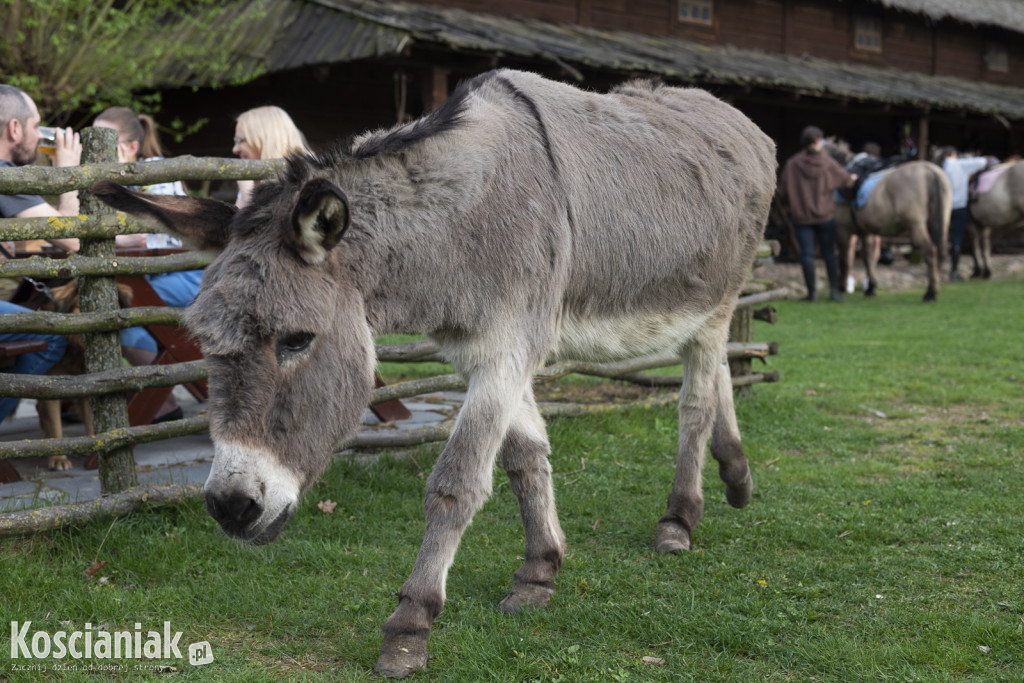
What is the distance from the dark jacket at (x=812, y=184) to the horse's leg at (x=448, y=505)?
37.1 ft

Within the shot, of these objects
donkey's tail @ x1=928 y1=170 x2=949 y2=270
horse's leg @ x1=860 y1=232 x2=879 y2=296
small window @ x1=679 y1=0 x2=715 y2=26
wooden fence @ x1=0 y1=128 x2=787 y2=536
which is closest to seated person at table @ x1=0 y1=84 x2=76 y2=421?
wooden fence @ x1=0 y1=128 x2=787 y2=536

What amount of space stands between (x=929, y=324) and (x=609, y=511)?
7848 millimetres

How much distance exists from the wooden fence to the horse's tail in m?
12.2

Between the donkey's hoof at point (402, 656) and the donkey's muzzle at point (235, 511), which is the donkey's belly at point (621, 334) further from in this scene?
the donkey's muzzle at point (235, 511)

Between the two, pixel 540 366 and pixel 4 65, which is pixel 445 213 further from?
pixel 4 65

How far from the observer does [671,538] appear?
383 cm

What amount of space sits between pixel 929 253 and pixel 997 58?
15.0m

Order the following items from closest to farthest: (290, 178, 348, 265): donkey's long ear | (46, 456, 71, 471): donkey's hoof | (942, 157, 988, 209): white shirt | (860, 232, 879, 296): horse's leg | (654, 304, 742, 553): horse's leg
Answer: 1. (290, 178, 348, 265): donkey's long ear
2. (654, 304, 742, 553): horse's leg
3. (46, 456, 71, 471): donkey's hoof
4. (860, 232, 879, 296): horse's leg
5. (942, 157, 988, 209): white shirt

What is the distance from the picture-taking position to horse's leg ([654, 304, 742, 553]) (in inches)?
154

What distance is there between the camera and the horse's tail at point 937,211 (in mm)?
13727

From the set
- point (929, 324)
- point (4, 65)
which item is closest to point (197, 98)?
point (4, 65)

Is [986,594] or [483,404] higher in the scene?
Answer: [483,404]

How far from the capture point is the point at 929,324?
35.1ft

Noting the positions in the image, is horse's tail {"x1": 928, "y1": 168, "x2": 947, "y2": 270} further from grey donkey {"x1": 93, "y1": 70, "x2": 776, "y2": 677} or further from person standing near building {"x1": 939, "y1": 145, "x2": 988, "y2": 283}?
grey donkey {"x1": 93, "y1": 70, "x2": 776, "y2": 677}
